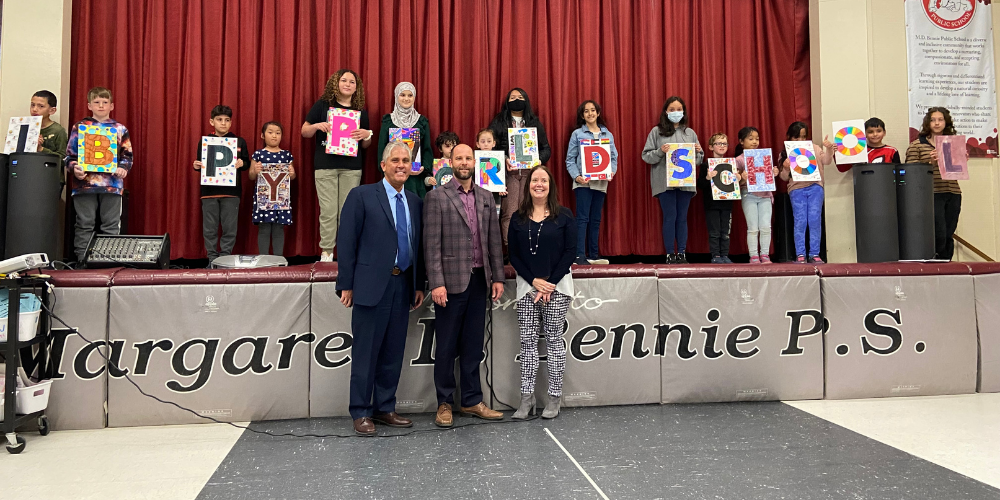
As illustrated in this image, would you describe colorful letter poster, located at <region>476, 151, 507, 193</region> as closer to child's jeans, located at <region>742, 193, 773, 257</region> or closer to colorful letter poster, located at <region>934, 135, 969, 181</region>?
child's jeans, located at <region>742, 193, 773, 257</region>

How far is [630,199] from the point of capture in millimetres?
5754

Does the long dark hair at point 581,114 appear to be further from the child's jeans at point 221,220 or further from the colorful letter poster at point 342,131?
the child's jeans at point 221,220

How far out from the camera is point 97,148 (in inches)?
170

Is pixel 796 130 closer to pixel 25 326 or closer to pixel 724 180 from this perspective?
pixel 724 180

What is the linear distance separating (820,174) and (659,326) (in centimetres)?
240

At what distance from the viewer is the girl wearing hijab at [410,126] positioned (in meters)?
4.89

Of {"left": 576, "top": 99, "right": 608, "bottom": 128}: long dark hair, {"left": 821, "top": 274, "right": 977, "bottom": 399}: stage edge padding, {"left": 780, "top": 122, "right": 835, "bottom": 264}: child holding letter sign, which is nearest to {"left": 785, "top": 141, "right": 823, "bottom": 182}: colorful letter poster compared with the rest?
{"left": 780, "top": 122, "right": 835, "bottom": 264}: child holding letter sign

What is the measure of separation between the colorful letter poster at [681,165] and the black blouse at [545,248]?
6.39 feet

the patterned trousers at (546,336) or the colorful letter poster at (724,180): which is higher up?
the colorful letter poster at (724,180)

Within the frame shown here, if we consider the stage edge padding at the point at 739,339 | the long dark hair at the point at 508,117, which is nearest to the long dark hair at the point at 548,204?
the stage edge padding at the point at 739,339

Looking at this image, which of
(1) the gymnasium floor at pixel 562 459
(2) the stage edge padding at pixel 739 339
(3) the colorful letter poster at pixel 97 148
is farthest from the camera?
(3) the colorful letter poster at pixel 97 148

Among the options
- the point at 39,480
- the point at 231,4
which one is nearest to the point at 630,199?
the point at 231,4

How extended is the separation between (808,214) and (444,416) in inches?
147

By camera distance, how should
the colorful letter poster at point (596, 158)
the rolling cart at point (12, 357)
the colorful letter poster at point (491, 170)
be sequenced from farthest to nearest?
the colorful letter poster at point (596, 158), the colorful letter poster at point (491, 170), the rolling cart at point (12, 357)
